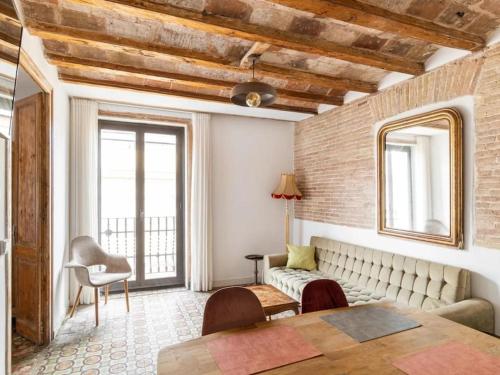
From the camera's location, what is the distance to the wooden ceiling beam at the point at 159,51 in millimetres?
2293

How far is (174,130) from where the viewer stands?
457 centimetres

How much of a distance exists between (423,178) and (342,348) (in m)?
2.23

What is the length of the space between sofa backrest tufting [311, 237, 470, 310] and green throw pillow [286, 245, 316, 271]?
0.42ft

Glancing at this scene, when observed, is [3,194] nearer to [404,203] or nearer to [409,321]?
[409,321]

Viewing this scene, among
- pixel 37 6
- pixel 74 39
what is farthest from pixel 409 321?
pixel 37 6

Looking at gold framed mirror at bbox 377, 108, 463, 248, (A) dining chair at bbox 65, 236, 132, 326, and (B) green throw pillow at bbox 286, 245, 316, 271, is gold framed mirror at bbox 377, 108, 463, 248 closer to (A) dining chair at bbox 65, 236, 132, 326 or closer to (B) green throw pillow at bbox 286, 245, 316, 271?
(B) green throw pillow at bbox 286, 245, 316, 271

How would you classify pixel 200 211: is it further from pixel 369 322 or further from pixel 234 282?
pixel 369 322

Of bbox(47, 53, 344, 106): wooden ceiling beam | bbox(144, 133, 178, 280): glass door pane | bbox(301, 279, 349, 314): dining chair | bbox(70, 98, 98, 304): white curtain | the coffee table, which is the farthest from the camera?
bbox(144, 133, 178, 280): glass door pane

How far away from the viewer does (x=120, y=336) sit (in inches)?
118

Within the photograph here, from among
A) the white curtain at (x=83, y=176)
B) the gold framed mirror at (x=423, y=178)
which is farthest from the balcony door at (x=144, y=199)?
the gold framed mirror at (x=423, y=178)

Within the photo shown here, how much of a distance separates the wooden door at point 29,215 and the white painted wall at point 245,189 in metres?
2.28

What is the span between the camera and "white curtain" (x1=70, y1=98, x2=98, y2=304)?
3801 mm

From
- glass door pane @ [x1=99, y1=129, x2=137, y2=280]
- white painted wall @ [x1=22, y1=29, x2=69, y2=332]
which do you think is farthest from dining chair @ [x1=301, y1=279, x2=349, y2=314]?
glass door pane @ [x1=99, y1=129, x2=137, y2=280]

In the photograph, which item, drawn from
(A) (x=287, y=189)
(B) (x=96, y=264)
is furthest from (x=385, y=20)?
(B) (x=96, y=264)
